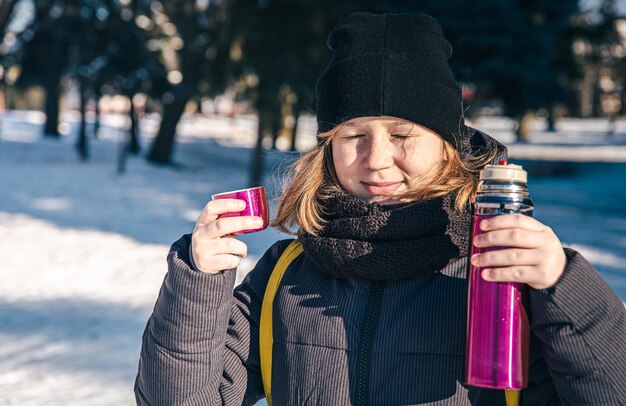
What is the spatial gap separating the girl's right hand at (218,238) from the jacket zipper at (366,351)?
321mm

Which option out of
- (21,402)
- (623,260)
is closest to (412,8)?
(623,260)

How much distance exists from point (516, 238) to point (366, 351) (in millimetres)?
464

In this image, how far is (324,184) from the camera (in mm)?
1745

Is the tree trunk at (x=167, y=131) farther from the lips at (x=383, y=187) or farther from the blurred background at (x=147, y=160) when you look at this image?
the lips at (x=383, y=187)

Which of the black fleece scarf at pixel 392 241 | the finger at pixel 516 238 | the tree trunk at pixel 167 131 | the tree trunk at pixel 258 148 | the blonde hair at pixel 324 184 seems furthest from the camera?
the tree trunk at pixel 167 131

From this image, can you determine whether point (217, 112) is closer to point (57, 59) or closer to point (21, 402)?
point (57, 59)

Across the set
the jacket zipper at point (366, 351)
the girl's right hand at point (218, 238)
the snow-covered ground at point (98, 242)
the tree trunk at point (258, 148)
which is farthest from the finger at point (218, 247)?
the tree trunk at point (258, 148)

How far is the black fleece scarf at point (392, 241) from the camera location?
1.50m

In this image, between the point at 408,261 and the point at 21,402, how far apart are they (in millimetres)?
3281

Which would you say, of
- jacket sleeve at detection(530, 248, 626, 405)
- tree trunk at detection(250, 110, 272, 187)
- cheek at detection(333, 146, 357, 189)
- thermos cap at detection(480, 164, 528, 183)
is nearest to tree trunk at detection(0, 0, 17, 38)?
tree trunk at detection(250, 110, 272, 187)

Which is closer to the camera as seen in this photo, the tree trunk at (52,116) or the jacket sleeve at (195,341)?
the jacket sleeve at (195,341)

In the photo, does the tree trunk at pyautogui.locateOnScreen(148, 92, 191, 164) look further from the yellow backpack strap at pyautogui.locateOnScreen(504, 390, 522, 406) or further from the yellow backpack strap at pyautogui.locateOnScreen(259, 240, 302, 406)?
the yellow backpack strap at pyautogui.locateOnScreen(504, 390, 522, 406)

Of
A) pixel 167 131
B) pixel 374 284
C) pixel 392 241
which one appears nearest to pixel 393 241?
pixel 392 241

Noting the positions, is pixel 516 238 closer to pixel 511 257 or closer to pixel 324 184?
pixel 511 257
